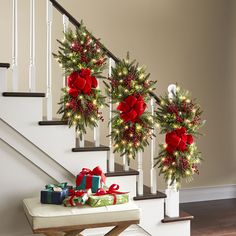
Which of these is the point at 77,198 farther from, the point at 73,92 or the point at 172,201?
the point at 172,201

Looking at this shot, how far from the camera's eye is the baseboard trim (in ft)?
20.0

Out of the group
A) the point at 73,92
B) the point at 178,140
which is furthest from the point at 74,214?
the point at 178,140

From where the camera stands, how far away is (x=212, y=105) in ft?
20.6

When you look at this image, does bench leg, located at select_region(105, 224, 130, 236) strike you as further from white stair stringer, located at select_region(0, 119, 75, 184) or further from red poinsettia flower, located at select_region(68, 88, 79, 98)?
red poinsettia flower, located at select_region(68, 88, 79, 98)

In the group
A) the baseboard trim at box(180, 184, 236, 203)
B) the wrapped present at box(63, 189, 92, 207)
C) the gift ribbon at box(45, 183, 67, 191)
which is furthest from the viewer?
the baseboard trim at box(180, 184, 236, 203)

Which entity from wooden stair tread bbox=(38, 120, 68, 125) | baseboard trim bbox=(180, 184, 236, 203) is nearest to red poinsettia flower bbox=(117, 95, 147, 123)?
wooden stair tread bbox=(38, 120, 68, 125)

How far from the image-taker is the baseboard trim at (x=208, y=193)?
6098 mm

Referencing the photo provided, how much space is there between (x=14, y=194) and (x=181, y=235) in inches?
60.2

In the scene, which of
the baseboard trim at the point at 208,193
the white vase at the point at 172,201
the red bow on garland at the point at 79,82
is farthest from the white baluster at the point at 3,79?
the baseboard trim at the point at 208,193

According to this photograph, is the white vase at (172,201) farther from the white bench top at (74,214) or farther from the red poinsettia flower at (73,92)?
the red poinsettia flower at (73,92)

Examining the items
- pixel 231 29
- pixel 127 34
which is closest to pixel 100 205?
pixel 127 34

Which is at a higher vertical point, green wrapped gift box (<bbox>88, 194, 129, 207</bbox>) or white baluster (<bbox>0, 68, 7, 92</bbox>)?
white baluster (<bbox>0, 68, 7, 92</bbox>)

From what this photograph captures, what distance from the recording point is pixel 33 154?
3.82m

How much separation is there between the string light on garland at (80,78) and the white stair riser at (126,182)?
52cm
